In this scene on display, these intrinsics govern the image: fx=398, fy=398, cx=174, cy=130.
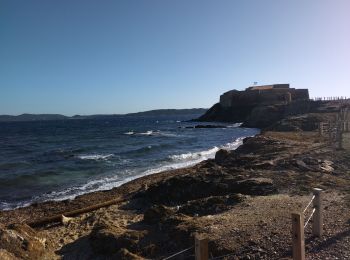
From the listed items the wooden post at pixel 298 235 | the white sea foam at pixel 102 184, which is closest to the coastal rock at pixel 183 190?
the white sea foam at pixel 102 184

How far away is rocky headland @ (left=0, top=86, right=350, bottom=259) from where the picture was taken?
26.4 feet

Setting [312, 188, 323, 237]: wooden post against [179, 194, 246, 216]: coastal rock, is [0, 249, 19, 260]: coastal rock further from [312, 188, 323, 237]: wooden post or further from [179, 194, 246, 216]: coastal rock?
[312, 188, 323, 237]: wooden post

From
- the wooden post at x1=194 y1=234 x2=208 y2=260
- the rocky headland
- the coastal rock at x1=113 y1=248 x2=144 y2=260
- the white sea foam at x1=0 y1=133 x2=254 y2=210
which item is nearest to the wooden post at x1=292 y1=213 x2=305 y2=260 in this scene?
the rocky headland

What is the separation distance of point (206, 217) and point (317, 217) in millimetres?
2974

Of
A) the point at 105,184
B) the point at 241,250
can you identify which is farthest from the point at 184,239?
the point at 105,184

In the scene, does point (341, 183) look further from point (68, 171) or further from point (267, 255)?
point (68, 171)

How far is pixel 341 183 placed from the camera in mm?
12375

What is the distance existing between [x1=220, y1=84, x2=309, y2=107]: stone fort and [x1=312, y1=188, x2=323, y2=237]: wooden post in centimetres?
8441

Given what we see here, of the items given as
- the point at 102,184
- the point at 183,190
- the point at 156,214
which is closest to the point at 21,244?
the point at 156,214

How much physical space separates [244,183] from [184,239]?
15.6 ft

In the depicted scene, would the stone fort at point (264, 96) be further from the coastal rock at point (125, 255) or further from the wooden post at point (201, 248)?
the wooden post at point (201, 248)

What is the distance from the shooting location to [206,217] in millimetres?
9938

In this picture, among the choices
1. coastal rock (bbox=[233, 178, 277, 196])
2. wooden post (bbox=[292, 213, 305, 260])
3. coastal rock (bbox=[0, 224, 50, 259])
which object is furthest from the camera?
→ coastal rock (bbox=[233, 178, 277, 196])

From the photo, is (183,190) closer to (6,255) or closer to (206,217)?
(206,217)
